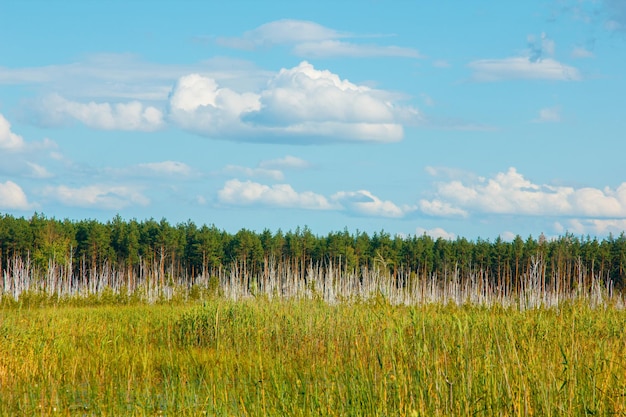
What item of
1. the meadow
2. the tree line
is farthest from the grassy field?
the tree line

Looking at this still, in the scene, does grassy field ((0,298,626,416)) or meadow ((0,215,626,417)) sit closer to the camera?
grassy field ((0,298,626,416))

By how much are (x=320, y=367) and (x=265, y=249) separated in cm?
5343

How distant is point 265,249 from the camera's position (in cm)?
6088

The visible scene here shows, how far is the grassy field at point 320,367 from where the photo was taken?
209 inches

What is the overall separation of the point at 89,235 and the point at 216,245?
11.1 metres

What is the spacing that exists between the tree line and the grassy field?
1523 inches

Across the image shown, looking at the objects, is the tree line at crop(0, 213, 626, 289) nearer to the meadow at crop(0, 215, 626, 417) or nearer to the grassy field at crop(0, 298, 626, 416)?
the meadow at crop(0, 215, 626, 417)

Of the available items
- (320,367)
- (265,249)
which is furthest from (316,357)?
(265,249)

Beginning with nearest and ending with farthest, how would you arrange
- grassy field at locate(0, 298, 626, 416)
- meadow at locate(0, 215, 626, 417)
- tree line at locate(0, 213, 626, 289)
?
grassy field at locate(0, 298, 626, 416) → meadow at locate(0, 215, 626, 417) → tree line at locate(0, 213, 626, 289)

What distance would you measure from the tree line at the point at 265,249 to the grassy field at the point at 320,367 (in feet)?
127

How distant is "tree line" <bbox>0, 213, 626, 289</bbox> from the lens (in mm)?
53500

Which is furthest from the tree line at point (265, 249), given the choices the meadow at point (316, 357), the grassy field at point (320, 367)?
the grassy field at point (320, 367)

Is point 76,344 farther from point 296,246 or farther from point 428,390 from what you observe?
point 296,246

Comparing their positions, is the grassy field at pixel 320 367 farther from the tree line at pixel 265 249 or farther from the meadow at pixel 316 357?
the tree line at pixel 265 249
